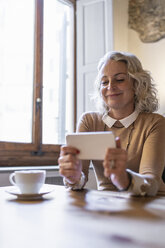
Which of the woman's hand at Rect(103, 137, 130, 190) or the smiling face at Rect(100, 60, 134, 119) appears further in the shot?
the smiling face at Rect(100, 60, 134, 119)

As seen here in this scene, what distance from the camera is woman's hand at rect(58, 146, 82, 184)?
2.85ft

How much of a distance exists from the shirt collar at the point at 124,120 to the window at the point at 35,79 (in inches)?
45.4

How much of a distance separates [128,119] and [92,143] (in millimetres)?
621

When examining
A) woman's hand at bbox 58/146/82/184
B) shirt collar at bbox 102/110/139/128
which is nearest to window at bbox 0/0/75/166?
shirt collar at bbox 102/110/139/128

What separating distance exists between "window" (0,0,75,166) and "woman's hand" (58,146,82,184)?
4.49 ft

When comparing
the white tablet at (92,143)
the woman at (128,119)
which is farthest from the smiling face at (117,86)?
the white tablet at (92,143)

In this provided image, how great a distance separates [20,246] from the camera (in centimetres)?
44

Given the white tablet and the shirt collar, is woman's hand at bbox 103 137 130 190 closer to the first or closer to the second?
the white tablet

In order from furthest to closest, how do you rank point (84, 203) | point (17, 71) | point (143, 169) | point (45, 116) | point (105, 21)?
point (105, 21)
point (45, 116)
point (17, 71)
point (143, 169)
point (84, 203)

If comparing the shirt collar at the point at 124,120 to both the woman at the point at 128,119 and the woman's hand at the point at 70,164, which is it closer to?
the woman at the point at 128,119

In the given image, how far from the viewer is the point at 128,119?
1378 millimetres

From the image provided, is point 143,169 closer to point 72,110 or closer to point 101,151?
point 101,151

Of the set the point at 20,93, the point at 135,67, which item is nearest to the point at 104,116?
the point at 135,67

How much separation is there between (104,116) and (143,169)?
41 centimetres
